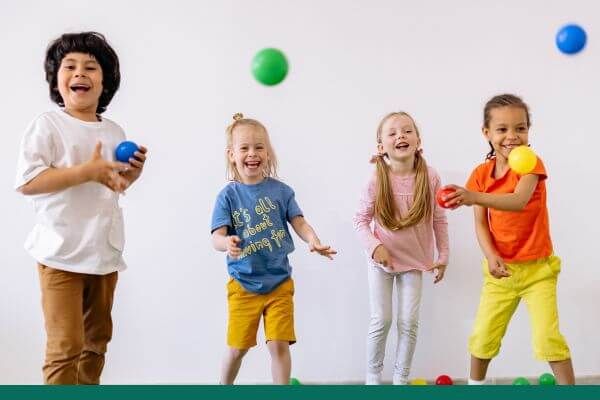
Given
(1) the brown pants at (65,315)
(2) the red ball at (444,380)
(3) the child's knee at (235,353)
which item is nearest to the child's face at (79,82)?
(1) the brown pants at (65,315)

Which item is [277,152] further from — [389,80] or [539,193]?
[539,193]

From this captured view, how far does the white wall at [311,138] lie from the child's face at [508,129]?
456mm

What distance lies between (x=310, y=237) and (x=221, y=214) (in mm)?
293

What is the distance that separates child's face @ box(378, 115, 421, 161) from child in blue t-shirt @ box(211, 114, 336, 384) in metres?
0.39

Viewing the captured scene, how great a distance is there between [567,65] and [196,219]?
1.50 meters

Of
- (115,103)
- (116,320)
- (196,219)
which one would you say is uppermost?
(115,103)

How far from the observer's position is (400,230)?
8.48 feet

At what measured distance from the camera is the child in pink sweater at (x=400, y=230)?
2568 mm

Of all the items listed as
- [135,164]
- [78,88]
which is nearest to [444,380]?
[135,164]

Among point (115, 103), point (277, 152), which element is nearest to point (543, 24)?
point (277, 152)

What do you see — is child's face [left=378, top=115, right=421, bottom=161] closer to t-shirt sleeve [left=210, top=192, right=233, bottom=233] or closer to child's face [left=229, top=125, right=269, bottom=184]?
child's face [left=229, top=125, right=269, bottom=184]

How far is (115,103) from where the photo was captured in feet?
9.10

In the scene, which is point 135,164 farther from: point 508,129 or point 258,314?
point 508,129

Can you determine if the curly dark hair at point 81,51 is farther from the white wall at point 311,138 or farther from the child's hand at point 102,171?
the white wall at point 311,138
